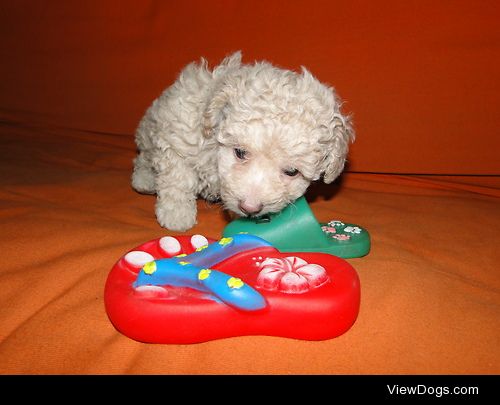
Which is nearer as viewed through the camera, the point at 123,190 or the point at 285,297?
the point at 285,297

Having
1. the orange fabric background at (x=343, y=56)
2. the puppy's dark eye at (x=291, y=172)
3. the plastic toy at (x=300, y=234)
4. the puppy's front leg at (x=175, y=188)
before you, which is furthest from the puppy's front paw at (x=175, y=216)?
the orange fabric background at (x=343, y=56)

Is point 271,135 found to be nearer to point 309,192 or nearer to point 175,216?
point 175,216

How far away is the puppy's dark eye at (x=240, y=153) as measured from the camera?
2.50 meters

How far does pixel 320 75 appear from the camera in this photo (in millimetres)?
3828

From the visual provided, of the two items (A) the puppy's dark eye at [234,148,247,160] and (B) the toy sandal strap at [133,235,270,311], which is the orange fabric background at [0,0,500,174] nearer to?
(A) the puppy's dark eye at [234,148,247,160]

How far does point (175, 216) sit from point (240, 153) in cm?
69

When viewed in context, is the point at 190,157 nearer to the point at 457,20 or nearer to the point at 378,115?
the point at 378,115

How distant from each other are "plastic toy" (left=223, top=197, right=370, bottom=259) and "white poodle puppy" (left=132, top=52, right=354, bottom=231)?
11 cm

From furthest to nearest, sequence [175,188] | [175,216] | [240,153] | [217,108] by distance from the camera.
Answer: [175,188] < [175,216] < [217,108] < [240,153]

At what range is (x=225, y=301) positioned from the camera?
1.77 meters

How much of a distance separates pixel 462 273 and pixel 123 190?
8.02 feet

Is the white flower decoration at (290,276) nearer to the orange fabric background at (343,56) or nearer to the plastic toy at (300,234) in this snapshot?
the plastic toy at (300,234)

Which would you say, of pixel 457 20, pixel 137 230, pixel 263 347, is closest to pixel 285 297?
pixel 263 347

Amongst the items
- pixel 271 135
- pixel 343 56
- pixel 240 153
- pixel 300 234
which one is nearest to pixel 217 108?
pixel 240 153
